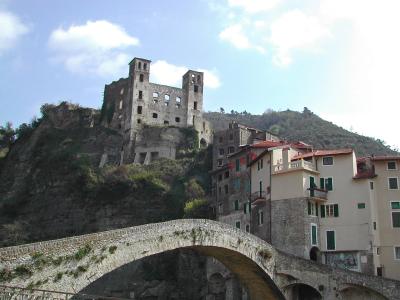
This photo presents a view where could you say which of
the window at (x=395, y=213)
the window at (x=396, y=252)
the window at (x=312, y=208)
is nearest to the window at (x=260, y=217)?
the window at (x=312, y=208)

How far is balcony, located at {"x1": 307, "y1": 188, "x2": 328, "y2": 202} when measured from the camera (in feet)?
148

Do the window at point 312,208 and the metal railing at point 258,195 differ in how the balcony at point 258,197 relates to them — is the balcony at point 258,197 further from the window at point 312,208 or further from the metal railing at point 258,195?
the window at point 312,208

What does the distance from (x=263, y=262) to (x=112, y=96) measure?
52.7 meters

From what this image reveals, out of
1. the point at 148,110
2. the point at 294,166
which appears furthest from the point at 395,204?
the point at 148,110

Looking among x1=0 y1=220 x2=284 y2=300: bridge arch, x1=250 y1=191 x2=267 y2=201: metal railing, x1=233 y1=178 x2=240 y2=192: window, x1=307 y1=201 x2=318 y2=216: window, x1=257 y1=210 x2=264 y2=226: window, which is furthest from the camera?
x1=233 y1=178 x2=240 y2=192: window

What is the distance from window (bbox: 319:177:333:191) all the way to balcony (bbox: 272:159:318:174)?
1.04 meters

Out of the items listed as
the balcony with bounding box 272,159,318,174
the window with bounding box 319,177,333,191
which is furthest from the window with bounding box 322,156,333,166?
the window with bounding box 319,177,333,191

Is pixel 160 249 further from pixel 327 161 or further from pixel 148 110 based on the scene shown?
pixel 148 110

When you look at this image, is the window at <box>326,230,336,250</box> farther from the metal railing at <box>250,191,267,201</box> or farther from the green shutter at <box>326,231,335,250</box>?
the metal railing at <box>250,191,267,201</box>

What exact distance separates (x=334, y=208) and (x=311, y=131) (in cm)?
6028

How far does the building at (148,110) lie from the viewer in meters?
78.3

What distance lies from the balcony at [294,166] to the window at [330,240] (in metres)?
5.18

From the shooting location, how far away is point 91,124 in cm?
8588

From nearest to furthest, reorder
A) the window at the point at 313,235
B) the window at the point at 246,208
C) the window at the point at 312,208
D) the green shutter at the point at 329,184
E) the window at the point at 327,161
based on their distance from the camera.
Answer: the window at the point at 313,235, the window at the point at 312,208, the green shutter at the point at 329,184, the window at the point at 327,161, the window at the point at 246,208
